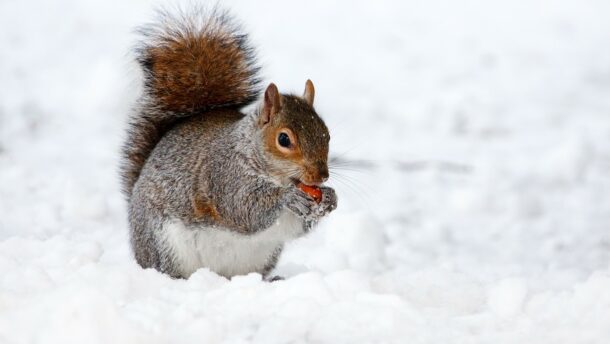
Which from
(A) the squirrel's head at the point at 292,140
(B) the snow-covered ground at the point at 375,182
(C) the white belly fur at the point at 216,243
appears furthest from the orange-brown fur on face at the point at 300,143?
(B) the snow-covered ground at the point at 375,182

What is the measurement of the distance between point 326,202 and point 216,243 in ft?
1.09

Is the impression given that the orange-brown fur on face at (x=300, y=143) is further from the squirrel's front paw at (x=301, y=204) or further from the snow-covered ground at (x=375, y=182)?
the snow-covered ground at (x=375, y=182)

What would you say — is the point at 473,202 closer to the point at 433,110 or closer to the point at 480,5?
the point at 433,110

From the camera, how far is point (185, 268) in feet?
8.61

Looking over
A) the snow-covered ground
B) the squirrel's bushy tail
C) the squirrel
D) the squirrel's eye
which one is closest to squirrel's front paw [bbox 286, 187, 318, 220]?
the squirrel

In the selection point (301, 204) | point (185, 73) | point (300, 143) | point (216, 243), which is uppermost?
point (185, 73)

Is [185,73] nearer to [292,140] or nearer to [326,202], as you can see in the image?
[292,140]

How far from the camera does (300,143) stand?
2.43m

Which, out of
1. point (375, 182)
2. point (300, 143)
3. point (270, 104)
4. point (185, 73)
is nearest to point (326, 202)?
point (300, 143)

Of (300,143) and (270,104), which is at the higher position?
(270,104)

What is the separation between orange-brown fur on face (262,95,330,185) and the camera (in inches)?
95.0

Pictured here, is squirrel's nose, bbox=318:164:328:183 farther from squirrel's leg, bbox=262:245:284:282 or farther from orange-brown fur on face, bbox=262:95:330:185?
squirrel's leg, bbox=262:245:284:282

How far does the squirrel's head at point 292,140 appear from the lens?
2416 mm

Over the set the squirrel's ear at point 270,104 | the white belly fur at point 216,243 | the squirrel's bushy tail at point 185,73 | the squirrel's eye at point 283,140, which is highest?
the squirrel's bushy tail at point 185,73
